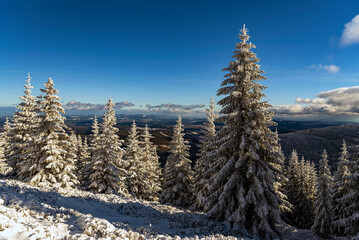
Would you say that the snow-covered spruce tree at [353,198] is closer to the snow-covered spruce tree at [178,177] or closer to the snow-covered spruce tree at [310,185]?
the snow-covered spruce tree at [178,177]

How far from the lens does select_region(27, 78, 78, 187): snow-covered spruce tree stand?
2006 cm

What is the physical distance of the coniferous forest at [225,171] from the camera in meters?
12.4

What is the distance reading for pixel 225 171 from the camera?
42.4 feet

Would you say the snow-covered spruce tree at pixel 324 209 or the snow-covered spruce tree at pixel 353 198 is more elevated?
the snow-covered spruce tree at pixel 353 198

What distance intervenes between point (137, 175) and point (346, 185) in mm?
25193

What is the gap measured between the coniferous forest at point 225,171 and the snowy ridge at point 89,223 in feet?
0.65

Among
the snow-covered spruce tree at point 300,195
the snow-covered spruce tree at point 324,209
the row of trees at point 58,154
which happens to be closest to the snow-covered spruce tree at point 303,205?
the snow-covered spruce tree at point 300,195

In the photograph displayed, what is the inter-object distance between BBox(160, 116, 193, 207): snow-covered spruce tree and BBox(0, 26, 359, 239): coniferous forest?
0.14 meters

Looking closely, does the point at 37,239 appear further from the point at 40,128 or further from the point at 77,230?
the point at 40,128

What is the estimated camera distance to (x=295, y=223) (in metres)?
35.6

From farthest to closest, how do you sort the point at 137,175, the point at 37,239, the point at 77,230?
the point at 137,175, the point at 77,230, the point at 37,239

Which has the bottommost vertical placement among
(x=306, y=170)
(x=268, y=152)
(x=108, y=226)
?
(x=306, y=170)

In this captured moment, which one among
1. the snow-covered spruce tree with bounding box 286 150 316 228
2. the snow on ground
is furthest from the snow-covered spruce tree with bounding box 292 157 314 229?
the snow on ground

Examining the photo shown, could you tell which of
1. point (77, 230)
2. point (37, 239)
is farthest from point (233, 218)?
point (37, 239)
